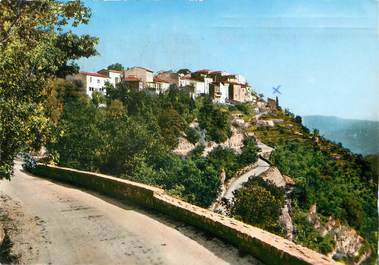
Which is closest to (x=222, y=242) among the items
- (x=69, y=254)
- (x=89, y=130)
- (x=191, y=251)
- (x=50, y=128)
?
(x=191, y=251)

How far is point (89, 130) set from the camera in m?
30.3

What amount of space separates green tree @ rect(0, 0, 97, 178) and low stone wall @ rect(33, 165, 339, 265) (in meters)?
3.51

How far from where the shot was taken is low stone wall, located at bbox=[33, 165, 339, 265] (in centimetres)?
758

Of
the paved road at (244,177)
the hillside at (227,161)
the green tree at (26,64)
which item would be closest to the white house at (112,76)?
the hillside at (227,161)

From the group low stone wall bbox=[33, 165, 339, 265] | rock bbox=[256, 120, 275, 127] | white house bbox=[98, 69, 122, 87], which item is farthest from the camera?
rock bbox=[256, 120, 275, 127]

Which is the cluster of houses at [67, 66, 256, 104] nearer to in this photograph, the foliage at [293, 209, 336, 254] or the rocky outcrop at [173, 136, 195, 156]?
the rocky outcrop at [173, 136, 195, 156]

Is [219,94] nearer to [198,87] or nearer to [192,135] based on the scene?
[198,87]

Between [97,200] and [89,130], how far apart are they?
1628 centimetres

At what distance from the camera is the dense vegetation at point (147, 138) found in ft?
97.1

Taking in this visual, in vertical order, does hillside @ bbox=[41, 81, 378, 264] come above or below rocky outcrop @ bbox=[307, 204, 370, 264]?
above

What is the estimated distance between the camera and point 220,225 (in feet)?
31.5

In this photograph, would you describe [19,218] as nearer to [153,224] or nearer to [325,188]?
[153,224]

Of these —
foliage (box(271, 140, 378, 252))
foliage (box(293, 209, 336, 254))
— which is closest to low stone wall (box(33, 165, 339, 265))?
foliage (box(271, 140, 378, 252))

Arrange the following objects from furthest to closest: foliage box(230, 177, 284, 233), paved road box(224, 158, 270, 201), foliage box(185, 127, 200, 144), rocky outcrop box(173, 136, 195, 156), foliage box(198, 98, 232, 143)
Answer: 1. foliage box(198, 98, 232, 143)
2. foliage box(185, 127, 200, 144)
3. paved road box(224, 158, 270, 201)
4. rocky outcrop box(173, 136, 195, 156)
5. foliage box(230, 177, 284, 233)
